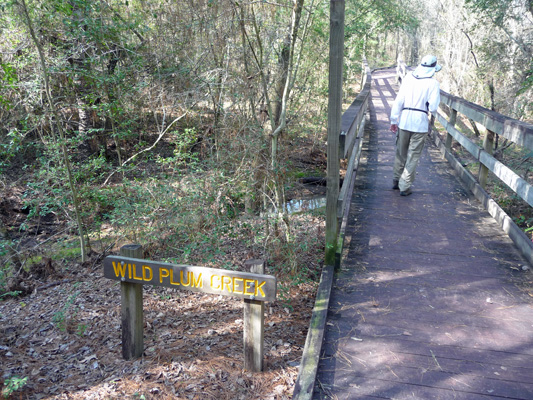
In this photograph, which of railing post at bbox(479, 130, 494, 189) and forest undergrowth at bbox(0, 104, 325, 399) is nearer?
forest undergrowth at bbox(0, 104, 325, 399)

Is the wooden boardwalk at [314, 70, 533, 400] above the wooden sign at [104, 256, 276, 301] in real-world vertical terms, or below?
below

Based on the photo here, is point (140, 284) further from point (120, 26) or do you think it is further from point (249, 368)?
point (120, 26)

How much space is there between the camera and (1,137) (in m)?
9.21

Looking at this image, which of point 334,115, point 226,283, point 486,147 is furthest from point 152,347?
point 486,147

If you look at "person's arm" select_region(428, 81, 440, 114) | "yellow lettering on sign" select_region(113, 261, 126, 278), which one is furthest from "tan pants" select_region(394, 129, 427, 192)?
"yellow lettering on sign" select_region(113, 261, 126, 278)

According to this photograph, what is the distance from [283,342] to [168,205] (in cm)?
349

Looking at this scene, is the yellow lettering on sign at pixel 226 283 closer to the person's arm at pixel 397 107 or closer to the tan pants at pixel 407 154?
the tan pants at pixel 407 154

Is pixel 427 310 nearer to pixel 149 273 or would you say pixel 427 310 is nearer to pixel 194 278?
pixel 194 278

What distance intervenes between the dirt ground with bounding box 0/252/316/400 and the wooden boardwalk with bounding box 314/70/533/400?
571mm

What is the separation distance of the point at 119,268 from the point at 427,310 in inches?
103

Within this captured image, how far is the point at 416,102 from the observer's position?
6098mm

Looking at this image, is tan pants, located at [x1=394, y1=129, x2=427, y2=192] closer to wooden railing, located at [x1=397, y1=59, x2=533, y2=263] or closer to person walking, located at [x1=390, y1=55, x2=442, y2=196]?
person walking, located at [x1=390, y1=55, x2=442, y2=196]

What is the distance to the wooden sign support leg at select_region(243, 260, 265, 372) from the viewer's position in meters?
3.30

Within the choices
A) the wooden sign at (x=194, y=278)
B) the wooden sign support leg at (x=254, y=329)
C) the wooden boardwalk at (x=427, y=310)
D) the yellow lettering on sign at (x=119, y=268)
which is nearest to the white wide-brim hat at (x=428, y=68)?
the wooden boardwalk at (x=427, y=310)
